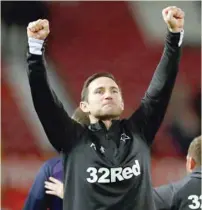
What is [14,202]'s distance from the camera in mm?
4953

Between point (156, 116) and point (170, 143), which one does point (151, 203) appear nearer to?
point (156, 116)

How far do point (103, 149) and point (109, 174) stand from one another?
0.09m

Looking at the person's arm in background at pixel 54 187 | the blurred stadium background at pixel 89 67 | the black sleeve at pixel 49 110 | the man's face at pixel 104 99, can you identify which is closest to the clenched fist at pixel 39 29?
the black sleeve at pixel 49 110

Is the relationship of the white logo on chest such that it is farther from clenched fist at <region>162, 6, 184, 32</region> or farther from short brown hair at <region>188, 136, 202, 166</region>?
short brown hair at <region>188, 136, 202, 166</region>

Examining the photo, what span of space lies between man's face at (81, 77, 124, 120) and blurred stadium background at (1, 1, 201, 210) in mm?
3120

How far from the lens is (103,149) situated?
1.81m

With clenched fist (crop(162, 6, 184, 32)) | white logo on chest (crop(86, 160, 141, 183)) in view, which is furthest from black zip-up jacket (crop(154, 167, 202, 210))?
clenched fist (crop(162, 6, 184, 32))

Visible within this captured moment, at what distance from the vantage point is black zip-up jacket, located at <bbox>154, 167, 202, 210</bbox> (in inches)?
88.9

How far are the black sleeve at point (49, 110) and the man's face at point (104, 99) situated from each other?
0.09 metres

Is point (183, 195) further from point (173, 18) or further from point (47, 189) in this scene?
point (173, 18)

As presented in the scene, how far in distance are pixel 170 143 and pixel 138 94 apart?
1.75ft

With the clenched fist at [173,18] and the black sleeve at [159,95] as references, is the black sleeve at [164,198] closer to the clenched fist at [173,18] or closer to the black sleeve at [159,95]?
the black sleeve at [159,95]

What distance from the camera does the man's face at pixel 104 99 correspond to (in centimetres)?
184

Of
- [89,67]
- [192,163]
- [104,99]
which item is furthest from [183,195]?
[89,67]
